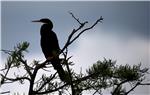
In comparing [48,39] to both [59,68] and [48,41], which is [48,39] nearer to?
[48,41]

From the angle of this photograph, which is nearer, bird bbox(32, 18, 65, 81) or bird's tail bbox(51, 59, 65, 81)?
bird's tail bbox(51, 59, 65, 81)

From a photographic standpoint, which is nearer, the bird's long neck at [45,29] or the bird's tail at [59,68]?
the bird's tail at [59,68]

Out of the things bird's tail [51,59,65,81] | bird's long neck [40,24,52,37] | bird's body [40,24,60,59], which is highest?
bird's long neck [40,24,52,37]

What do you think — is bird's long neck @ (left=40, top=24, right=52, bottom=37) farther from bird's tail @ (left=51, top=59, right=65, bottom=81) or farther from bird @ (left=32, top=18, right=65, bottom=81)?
bird's tail @ (left=51, top=59, right=65, bottom=81)

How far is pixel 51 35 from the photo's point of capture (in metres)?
4.84


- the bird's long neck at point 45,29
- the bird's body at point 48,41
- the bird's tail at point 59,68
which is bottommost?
the bird's tail at point 59,68

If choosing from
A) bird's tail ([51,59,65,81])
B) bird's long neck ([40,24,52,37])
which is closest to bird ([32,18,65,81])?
bird's long neck ([40,24,52,37])

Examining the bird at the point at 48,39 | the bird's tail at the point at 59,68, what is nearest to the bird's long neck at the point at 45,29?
the bird at the point at 48,39

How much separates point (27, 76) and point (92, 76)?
0.59 metres

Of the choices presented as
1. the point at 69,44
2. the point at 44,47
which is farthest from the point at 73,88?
the point at 44,47

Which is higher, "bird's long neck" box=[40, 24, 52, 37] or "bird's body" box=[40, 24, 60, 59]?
"bird's long neck" box=[40, 24, 52, 37]

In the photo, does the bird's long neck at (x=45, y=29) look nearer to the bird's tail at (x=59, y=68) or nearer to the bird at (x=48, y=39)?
the bird at (x=48, y=39)

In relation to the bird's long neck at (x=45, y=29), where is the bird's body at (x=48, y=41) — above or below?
below

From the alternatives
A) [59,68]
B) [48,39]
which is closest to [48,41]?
[48,39]
